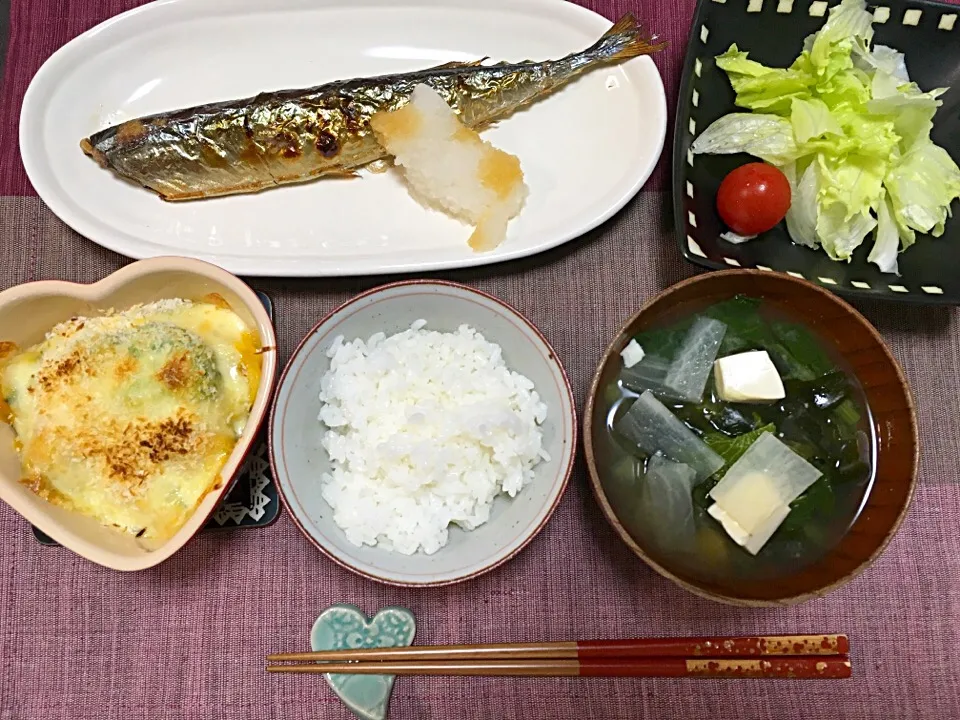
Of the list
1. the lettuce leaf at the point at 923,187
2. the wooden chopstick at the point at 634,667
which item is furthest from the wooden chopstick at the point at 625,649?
the lettuce leaf at the point at 923,187

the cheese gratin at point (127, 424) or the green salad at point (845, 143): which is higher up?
the green salad at point (845, 143)

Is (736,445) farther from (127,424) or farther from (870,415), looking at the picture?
(127,424)

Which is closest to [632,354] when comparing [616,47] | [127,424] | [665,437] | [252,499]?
[665,437]

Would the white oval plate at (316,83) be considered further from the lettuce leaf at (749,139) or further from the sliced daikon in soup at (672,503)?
the sliced daikon in soup at (672,503)

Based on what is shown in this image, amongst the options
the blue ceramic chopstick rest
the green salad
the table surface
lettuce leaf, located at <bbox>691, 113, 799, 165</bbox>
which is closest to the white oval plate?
lettuce leaf, located at <bbox>691, 113, 799, 165</bbox>

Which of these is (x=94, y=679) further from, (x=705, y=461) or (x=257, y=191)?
(x=705, y=461)
